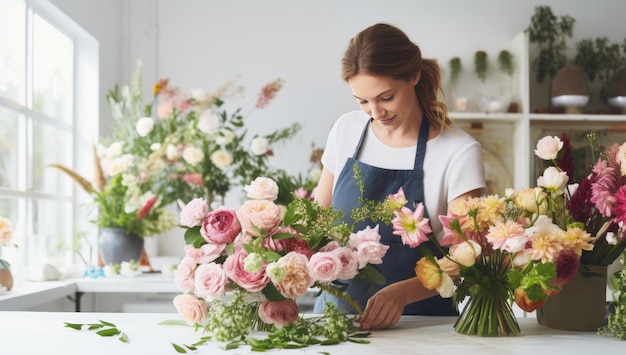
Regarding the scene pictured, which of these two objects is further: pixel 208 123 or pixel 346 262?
pixel 208 123

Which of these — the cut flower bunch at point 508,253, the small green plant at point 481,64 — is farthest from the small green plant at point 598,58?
the cut flower bunch at point 508,253

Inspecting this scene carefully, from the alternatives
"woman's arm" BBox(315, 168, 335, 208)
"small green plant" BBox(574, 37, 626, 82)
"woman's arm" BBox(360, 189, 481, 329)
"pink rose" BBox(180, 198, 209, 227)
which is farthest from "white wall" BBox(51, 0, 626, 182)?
"pink rose" BBox(180, 198, 209, 227)

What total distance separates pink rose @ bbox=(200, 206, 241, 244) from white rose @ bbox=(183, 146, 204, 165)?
2317 millimetres

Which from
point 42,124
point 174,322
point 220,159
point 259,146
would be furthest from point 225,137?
point 174,322

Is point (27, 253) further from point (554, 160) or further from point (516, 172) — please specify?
point (516, 172)

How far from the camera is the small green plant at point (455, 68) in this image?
4.65 m

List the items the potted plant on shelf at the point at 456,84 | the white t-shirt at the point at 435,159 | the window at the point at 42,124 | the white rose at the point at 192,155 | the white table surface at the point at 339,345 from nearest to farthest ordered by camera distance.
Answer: the white table surface at the point at 339,345
the white t-shirt at the point at 435,159
the window at the point at 42,124
the white rose at the point at 192,155
the potted plant on shelf at the point at 456,84

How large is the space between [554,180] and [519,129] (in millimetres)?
3385

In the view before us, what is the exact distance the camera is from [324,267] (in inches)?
52.2

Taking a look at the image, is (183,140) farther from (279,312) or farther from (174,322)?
(279,312)

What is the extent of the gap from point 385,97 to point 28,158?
2074 mm

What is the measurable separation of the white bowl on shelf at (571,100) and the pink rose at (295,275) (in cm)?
362

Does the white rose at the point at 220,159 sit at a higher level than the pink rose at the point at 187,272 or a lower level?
higher

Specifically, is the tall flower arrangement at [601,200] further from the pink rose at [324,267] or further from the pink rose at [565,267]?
the pink rose at [324,267]
